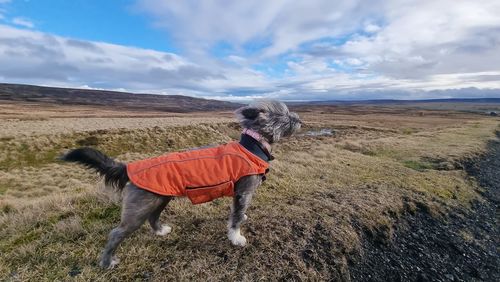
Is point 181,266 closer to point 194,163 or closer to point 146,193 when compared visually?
point 146,193

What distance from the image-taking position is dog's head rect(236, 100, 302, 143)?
5031 mm

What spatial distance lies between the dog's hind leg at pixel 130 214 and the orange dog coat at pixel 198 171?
0.12m

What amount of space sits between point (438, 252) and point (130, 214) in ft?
20.2

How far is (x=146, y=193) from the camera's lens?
414 centimetres

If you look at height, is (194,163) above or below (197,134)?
above

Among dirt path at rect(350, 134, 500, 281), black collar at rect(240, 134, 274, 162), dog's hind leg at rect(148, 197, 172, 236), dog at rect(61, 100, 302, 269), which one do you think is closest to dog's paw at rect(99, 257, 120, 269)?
dog at rect(61, 100, 302, 269)

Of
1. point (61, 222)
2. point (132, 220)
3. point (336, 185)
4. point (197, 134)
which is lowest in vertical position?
point (197, 134)

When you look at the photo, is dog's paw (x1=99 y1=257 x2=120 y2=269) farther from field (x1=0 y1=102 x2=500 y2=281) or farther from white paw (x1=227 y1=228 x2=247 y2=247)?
white paw (x1=227 y1=228 x2=247 y2=247)

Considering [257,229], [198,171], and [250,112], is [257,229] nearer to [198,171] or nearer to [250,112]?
[198,171]

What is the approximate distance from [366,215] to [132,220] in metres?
5.05

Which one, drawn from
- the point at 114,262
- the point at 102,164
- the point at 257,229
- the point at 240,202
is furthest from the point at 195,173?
the point at 257,229

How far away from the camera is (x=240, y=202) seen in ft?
15.8

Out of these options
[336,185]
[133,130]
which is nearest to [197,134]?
[133,130]

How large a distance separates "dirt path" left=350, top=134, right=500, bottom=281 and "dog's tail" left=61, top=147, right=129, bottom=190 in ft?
13.0
